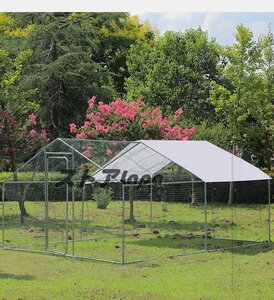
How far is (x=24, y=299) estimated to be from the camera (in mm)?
8570

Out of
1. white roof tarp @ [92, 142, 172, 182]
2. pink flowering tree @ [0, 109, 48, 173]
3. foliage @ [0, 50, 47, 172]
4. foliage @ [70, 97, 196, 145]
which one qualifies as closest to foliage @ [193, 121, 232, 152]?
foliage @ [70, 97, 196, 145]

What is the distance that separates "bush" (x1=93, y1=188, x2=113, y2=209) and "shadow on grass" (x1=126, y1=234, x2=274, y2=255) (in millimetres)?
1021

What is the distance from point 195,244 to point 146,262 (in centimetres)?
255

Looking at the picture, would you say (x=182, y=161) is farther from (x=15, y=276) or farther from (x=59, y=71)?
(x=59, y=71)

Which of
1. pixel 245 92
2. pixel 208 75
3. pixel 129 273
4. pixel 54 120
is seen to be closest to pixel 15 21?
pixel 54 120

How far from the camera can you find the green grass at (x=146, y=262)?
916cm

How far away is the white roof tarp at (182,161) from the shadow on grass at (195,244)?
1.31m

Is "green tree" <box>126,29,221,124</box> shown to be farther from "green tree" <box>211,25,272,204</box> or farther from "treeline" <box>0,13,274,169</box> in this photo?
"green tree" <box>211,25,272,204</box>

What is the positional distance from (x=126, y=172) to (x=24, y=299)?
4.71 meters

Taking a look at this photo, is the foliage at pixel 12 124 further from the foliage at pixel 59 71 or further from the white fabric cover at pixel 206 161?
the foliage at pixel 59 71

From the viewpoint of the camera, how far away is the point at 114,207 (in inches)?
615

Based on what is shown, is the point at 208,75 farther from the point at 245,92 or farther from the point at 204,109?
the point at 245,92

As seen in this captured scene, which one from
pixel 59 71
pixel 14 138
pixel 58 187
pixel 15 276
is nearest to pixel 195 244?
pixel 58 187

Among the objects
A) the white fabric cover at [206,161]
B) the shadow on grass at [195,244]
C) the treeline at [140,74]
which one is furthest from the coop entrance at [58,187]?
the treeline at [140,74]
